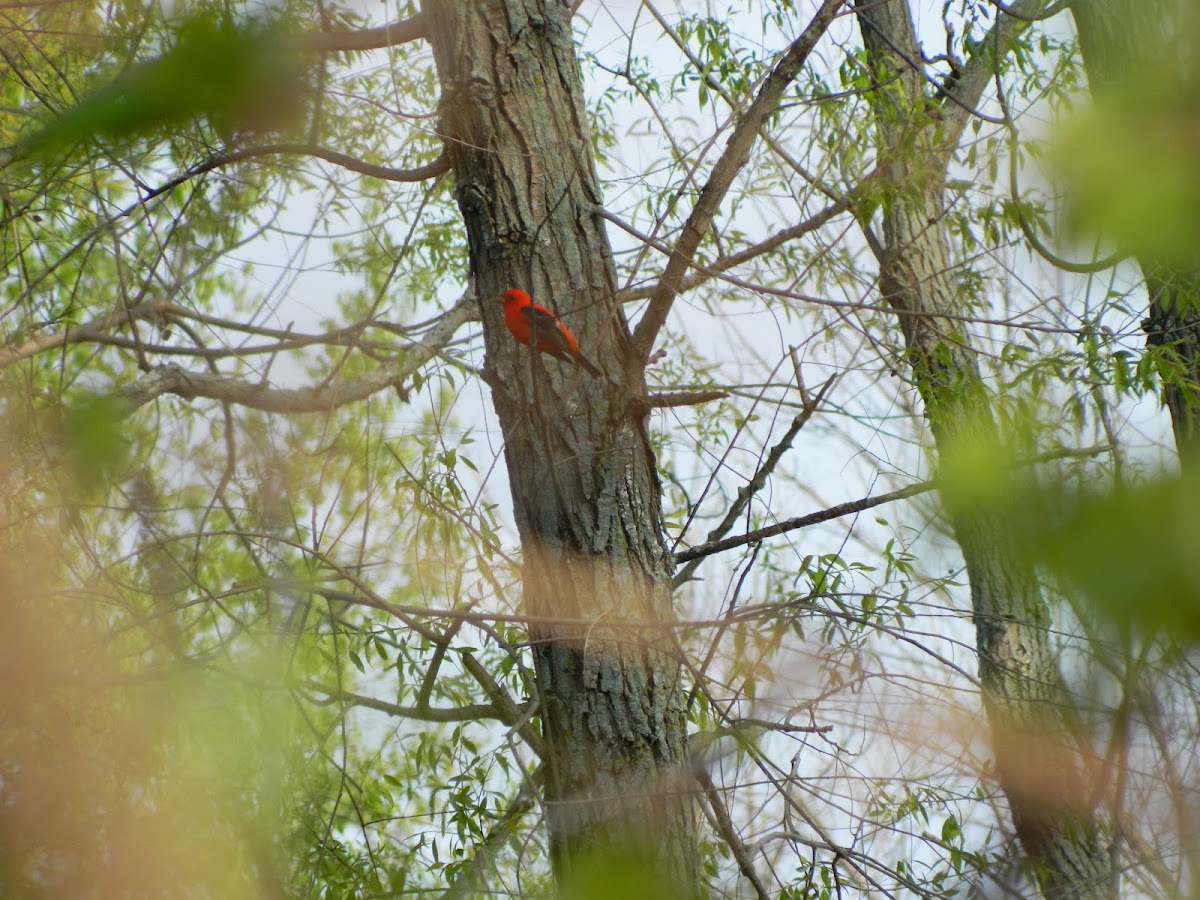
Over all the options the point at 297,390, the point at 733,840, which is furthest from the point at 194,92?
the point at 297,390

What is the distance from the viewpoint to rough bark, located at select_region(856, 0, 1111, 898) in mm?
3205

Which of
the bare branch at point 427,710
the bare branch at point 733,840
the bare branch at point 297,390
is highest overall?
the bare branch at point 297,390

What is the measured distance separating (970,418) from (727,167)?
2.93ft

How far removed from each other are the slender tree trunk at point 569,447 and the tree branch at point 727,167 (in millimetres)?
108

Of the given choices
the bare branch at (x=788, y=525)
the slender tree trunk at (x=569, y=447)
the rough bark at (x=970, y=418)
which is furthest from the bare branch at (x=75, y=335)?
the rough bark at (x=970, y=418)

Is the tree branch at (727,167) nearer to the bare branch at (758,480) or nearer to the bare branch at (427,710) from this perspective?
the bare branch at (758,480)

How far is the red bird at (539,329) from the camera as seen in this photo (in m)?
2.86

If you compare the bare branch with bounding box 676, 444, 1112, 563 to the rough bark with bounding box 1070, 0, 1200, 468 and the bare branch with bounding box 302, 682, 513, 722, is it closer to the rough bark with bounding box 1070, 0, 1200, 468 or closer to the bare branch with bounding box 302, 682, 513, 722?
the bare branch with bounding box 302, 682, 513, 722

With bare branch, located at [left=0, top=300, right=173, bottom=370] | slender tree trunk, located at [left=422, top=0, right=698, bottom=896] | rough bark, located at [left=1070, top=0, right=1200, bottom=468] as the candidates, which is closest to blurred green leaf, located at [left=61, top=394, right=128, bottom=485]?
rough bark, located at [left=1070, top=0, right=1200, bottom=468]

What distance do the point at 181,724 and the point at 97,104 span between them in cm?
299

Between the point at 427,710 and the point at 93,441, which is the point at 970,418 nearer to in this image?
the point at 93,441

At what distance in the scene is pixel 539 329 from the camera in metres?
2.85

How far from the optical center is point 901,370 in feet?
10.9

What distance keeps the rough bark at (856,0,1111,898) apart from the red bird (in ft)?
2.80
